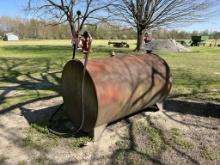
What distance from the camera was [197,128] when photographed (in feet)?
16.6

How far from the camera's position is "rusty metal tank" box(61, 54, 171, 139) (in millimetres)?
4371

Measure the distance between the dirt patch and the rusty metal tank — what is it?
338 mm

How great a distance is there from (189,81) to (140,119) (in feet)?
14.3

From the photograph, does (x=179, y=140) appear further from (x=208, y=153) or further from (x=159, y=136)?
(x=208, y=153)

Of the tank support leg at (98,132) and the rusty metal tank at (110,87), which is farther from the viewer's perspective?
the tank support leg at (98,132)

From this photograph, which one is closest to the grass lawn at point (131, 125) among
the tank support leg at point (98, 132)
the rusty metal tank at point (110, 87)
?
the tank support leg at point (98, 132)

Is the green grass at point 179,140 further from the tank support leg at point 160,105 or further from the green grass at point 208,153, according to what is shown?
the tank support leg at point 160,105

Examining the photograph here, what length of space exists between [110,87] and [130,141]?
2.97 ft

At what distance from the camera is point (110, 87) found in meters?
4.43

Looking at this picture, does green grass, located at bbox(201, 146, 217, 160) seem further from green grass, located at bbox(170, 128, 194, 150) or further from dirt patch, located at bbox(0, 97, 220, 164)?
green grass, located at bbox(170, 128, 194, 150)

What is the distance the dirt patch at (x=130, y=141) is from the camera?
396 centimetres

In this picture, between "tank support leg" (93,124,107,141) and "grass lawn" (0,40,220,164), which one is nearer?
"grass lawn" (0,40,220,164)

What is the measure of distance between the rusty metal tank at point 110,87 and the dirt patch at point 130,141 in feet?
1.11

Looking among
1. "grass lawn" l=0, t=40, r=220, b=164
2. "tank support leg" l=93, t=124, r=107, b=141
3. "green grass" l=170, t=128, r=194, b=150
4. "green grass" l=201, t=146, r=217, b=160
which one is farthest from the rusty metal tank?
"green grass" l=201, t=146, r=217, b=160
